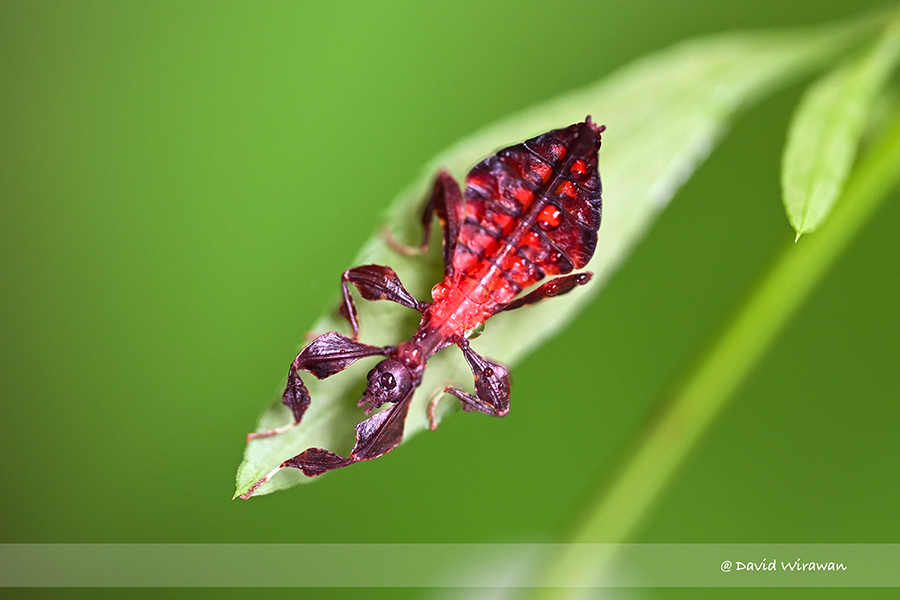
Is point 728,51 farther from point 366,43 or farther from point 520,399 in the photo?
point 366,43

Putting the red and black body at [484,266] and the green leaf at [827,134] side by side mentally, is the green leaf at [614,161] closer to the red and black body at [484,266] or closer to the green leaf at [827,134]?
the red and black body at [484,266]

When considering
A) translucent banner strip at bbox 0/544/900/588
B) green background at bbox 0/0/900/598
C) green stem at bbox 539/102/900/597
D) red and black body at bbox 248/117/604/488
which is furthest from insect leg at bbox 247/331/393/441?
green background at bbox 0/0/900/598

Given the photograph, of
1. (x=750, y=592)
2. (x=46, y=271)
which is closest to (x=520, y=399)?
(x=750, y=592)

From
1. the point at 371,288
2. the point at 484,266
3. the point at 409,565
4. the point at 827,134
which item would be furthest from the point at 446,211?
the point at 409,565

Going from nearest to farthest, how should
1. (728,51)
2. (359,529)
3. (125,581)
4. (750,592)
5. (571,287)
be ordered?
(571,287), (728,51), (750,592), (125,581), (359,529)

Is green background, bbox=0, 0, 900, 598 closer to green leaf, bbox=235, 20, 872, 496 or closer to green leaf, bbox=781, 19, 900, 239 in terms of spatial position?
green leaf, bbox=235, 20, 872, 496

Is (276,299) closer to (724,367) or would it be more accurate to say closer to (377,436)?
(377,436)

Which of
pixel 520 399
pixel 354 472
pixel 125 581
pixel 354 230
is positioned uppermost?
pixel 354 230

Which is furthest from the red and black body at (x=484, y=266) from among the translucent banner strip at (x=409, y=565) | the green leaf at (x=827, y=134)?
the translucent banner strip at (x=409, y=565)
